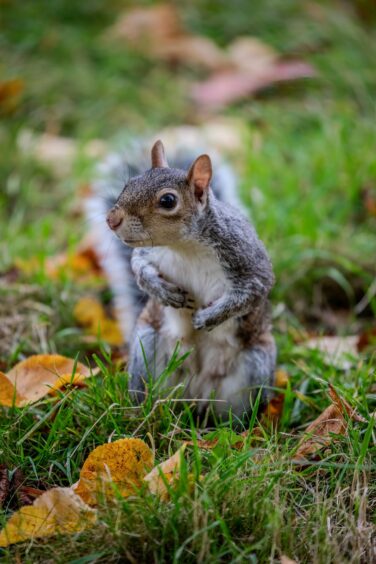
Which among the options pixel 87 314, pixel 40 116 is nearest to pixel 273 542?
pixel 87 314

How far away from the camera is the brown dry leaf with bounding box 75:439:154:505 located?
5.41ft

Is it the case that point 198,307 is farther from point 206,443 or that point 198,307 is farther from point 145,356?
point 206,443

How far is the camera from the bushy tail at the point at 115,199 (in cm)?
253

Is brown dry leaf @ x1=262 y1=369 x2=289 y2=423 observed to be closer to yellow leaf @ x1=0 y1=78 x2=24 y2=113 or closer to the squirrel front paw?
the squirrel front paw

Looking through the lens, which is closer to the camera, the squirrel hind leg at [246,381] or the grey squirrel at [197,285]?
the grey squirrel at [197,285]

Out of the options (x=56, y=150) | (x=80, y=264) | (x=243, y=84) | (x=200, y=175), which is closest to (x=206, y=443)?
(x=200, y=175)

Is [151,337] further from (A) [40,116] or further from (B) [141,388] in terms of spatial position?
(A) [40,116]

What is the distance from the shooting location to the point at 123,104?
4504 mm

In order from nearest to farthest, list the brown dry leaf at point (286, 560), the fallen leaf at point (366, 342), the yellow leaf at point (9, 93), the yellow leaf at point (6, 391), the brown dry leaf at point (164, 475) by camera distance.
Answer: the brown dry leaf at point (286, 560)
the brown dry leaf at point (164, 475)
the yellow leaf at point (6, 391)
the fallen leaf at point (366, 342)
the yellow leaf at point (9, 93)

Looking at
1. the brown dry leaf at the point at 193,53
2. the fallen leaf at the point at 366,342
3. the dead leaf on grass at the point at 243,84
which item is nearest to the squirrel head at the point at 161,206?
the fallen leaf at the point at 366,342

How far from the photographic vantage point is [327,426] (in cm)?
192

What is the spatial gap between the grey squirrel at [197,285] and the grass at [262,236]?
4.4 inches

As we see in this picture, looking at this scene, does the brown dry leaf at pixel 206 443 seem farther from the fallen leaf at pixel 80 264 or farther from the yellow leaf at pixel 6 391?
the fallen leaf at pixel 80 264

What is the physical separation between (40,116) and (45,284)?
1.79 metres
